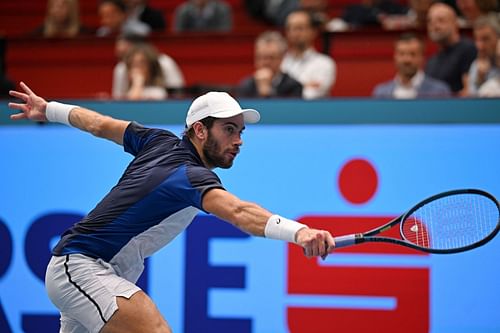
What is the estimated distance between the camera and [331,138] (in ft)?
24.3

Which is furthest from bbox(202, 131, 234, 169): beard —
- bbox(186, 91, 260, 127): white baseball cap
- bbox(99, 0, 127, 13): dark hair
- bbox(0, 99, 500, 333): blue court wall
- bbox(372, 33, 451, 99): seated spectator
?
bbox(99, 0, 127, 13): dark hair

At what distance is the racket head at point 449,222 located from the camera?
213 inches

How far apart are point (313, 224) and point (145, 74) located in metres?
2.41

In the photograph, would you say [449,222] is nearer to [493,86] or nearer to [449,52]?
[493,86]

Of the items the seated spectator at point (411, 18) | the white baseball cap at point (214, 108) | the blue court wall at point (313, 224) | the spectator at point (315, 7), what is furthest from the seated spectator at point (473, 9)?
the white baseball cap at point (214, 108)

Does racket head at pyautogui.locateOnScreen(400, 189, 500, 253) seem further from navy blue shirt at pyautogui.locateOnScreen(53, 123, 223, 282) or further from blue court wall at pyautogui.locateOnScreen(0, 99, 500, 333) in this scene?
blue court wall at pyautogui.locateOnScreen(0, 99, 500, 333)

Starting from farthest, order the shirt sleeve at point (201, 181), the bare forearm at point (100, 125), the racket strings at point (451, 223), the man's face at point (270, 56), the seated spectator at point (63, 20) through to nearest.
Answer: the seated spectator at point (63, 20) → the man's face at point (270, 56) → the bare forearm at point (100, 125) → the racket strings at point (451, 223) → the shirt sleeve at point (201, 181)

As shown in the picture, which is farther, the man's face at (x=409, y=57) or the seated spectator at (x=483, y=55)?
the man's face at (x=409, y=57)

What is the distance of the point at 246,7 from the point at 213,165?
6.45 metres

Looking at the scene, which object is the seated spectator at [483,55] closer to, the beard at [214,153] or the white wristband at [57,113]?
the beard at [214,153]

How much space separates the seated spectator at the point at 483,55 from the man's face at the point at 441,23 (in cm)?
34

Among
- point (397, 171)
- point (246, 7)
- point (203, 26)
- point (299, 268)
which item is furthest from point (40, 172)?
point (246, 7)

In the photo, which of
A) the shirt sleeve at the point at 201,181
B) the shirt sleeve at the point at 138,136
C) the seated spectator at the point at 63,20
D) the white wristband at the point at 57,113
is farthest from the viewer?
the seated spectator at the point at 63,20

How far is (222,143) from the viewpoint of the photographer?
18.2 feet
